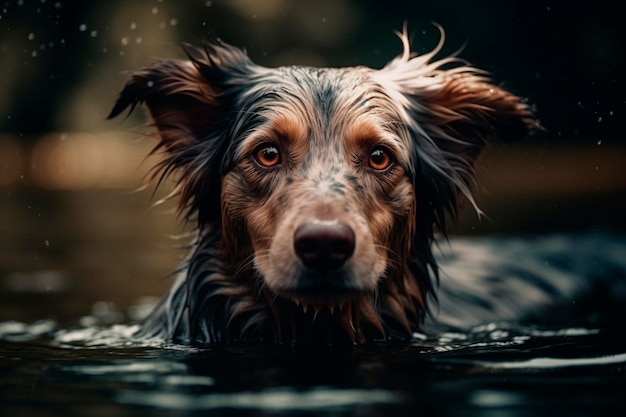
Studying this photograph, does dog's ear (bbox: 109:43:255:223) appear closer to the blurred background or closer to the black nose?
the black nose

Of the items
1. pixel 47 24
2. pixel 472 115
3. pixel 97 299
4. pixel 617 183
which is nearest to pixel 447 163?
pixel 472 115

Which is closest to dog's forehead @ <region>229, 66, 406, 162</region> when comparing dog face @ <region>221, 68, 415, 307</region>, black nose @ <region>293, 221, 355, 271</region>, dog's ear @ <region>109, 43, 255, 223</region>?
dog face @ <region>221, 68, 415, 307</region>

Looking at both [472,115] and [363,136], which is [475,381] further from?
[472,115]

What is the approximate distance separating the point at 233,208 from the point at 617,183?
16.1m

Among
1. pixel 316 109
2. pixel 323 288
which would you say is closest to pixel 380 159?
pixel 316 109

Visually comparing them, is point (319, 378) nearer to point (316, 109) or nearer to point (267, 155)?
point (267, 155)

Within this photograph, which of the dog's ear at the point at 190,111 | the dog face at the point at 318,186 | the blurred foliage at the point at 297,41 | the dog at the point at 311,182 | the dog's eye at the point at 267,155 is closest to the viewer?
the dog face at the point at 318,186

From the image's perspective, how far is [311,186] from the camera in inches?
195

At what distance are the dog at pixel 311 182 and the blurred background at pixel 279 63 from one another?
343 inches

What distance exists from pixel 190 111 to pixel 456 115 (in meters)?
1.57

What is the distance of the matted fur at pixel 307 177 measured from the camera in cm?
499

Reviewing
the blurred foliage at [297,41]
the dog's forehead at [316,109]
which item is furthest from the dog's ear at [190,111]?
the blurred foliage at [297,41]

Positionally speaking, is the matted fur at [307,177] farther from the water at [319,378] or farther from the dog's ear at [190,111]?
the water at [319,378]

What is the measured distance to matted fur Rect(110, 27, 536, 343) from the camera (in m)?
4.99
